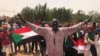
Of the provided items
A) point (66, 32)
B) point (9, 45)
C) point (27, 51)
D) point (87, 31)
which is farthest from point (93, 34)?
point (27, 51)

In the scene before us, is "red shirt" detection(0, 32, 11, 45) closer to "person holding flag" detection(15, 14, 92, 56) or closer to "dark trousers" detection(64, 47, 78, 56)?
"dark trousers" detection(64, 47, 78, 56)

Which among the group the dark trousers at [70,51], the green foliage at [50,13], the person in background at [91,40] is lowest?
the dark trousers at [70,51]

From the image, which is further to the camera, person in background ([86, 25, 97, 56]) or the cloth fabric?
person in background ([86, 25, 97, 56])

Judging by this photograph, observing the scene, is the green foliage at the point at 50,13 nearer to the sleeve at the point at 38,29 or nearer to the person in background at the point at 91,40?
the person in background at the point at 91,40

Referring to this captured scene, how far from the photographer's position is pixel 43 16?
2413 inches

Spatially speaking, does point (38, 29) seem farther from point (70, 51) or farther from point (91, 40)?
point (91, 40)

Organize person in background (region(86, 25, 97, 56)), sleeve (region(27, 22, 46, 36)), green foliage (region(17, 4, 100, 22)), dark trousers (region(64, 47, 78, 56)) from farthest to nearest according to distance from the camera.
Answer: green foliage (region(17, 4, 100, 22))
dark trousers (region(64, 47, 78, 56))
person in background (region(86, 25, 97, 56))
sleeve (region(27, 22, 46, 36))

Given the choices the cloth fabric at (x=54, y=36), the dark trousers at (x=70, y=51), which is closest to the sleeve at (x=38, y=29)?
the cloth fabric at (x=54, y=36)

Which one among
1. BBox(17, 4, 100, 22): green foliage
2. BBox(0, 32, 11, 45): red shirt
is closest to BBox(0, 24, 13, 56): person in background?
BBox(0, 32, 11, 45): red shirt

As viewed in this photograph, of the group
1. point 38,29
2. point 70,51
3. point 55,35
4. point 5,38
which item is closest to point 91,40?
point 70,51

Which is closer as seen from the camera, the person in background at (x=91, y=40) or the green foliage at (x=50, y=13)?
the person in background at (x=91, y=40)

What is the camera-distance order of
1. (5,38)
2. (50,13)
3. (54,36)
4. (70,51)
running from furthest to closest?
(50,13)
(5,38)
(70,51)
(54,36)

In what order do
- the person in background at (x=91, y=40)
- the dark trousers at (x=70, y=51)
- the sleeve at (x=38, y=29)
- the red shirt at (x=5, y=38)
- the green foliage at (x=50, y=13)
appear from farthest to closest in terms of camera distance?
the green foliage at (x=50, y=13) → the red shirt at (x=5, y=38) → the dark trousers at (x=70, y=51) → the person in background at (x=91, y=40) → the sleeve at (x=38, y=29)

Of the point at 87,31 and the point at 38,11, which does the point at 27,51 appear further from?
the point at 38,11
